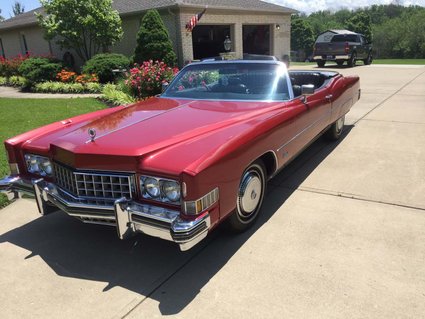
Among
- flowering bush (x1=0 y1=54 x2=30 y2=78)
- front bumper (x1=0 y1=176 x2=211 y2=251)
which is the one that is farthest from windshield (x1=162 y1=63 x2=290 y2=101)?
flowering bush (x1=0 y1=54 x2=30 y2=78)

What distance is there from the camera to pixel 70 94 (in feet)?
43.2

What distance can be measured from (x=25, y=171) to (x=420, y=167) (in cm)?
467

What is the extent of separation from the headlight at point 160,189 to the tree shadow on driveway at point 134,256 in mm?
672

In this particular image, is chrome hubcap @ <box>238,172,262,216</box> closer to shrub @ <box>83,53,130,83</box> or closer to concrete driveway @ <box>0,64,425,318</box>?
concrete driveway @ <box>0,64,425,318</box>

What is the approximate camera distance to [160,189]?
9.13 ft

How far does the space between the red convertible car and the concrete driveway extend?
0.41 meters

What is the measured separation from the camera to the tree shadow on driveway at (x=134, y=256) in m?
2.91

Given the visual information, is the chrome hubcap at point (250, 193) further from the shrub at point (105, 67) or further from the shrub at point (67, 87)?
the shrub at point (105, 67)

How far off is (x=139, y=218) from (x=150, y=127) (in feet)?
3.35

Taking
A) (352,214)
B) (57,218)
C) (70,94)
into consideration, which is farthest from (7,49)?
(352,214)

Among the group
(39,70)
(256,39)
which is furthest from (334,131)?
(256,39)

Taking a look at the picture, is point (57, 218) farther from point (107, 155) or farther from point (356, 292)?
point (356, 292)

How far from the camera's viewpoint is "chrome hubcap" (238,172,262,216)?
11.1 feet

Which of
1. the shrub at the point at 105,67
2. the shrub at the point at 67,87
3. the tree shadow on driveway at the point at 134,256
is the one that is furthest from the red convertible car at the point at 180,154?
the shrub at the point at 105,67
